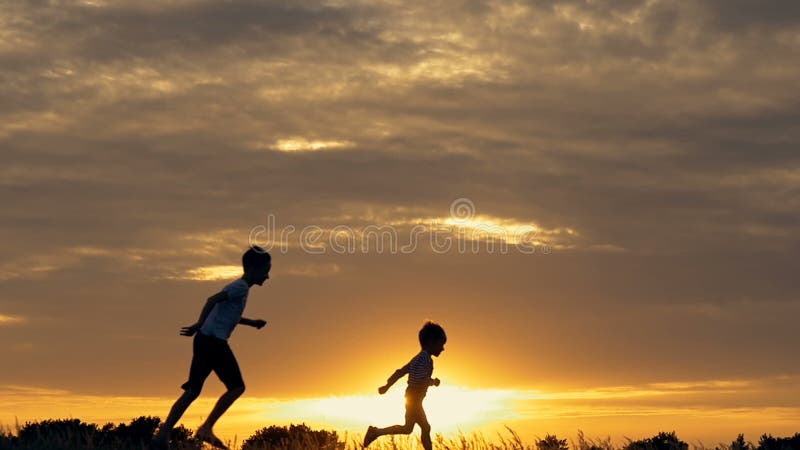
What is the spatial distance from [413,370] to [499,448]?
6.29ft

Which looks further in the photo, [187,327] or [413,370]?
[413,370]

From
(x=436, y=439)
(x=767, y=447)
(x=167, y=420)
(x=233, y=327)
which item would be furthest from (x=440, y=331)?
(x=767, y=447)

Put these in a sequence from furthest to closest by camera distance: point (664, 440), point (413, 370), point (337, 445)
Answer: point (664, 440), point (337, 445), point (413, 370)

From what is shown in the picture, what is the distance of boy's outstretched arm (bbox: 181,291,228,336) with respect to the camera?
14.5 meters

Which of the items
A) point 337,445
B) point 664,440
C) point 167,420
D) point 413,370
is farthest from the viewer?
point 664,440

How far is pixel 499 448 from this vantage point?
16531 millimetres

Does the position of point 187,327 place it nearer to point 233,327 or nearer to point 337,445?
point 233,327

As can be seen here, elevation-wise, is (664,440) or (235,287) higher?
(235,287)

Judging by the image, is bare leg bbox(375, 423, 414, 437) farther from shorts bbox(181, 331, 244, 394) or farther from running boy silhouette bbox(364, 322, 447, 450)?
shorts bbox(181, 331, 244, 394)

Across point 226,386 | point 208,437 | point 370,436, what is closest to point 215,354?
point 226,386

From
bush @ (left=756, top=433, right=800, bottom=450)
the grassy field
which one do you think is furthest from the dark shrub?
bush @ (left=756, top=433, right=800, bottom=450)

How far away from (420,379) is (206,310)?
359 cm

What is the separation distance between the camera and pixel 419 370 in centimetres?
1612

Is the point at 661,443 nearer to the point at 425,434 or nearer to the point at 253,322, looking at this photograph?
the point at 425,434
